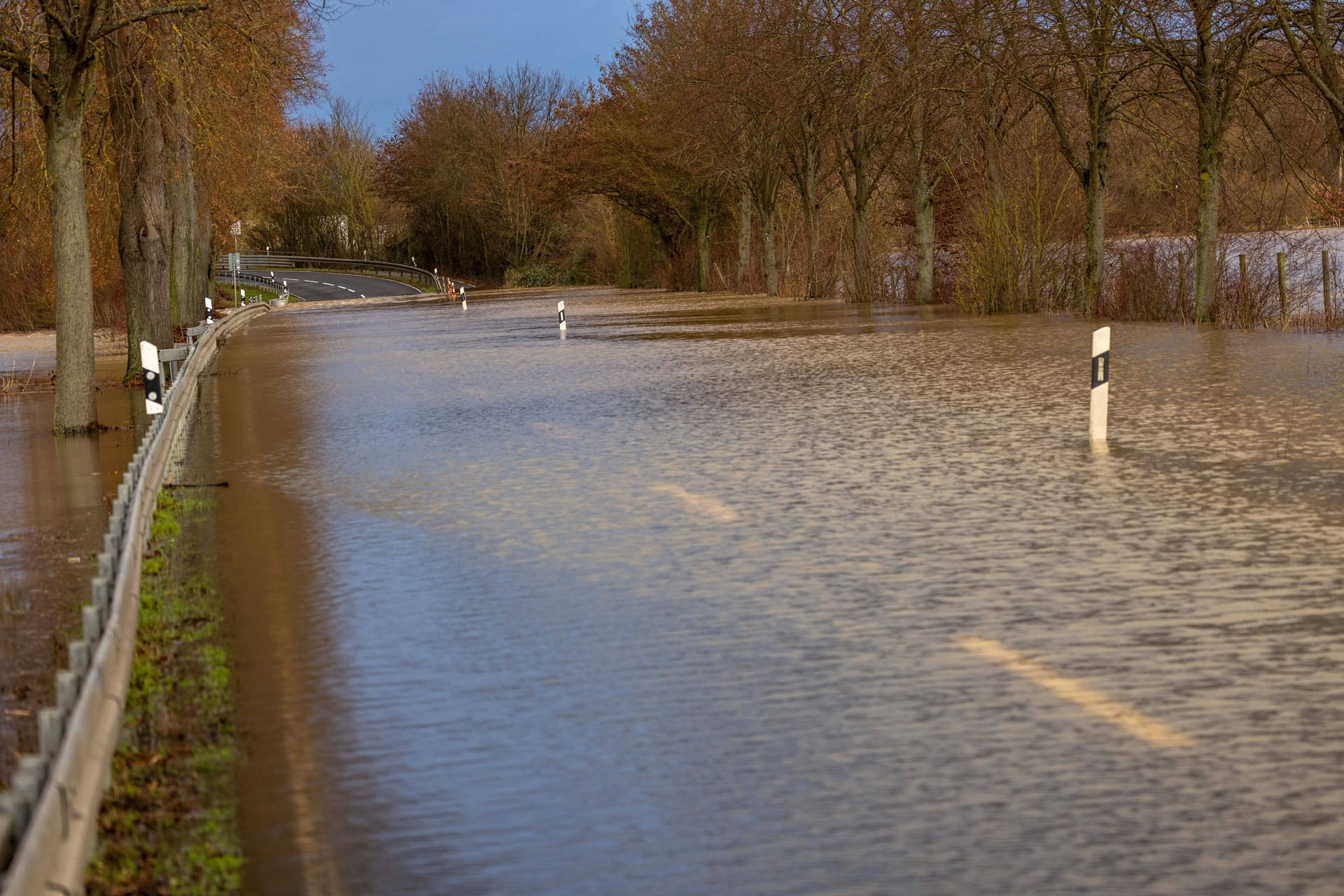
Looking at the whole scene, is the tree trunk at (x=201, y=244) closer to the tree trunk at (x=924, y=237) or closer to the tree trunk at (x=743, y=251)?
the tree trunk at (x=924, y=237)

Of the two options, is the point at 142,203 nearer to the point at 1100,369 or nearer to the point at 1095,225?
the point at 1100,369

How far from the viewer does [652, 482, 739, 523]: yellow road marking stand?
1077 centimetres

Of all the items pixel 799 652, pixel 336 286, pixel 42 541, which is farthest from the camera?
pixel 336 286

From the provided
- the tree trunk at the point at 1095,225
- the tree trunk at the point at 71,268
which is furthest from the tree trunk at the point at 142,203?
the tree trunk at the point at 1095,225

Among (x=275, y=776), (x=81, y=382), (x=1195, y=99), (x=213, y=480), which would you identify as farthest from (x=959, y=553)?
(x=1195, y=99)

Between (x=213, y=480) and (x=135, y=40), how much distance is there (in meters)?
11.6

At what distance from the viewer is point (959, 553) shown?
9281mm

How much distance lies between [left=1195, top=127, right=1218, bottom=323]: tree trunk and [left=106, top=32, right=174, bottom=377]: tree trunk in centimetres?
1674

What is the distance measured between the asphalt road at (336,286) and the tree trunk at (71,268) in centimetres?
6204

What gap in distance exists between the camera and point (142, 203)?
80.5 ft

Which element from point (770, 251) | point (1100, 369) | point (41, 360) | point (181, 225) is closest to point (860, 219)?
point (770, 251)

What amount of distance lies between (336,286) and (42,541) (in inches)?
3397

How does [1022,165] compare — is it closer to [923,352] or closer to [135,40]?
[923,352]

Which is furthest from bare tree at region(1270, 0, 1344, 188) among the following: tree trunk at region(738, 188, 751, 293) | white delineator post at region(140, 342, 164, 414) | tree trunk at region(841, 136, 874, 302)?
tree trunk at region(738, 188, 751, 293)
